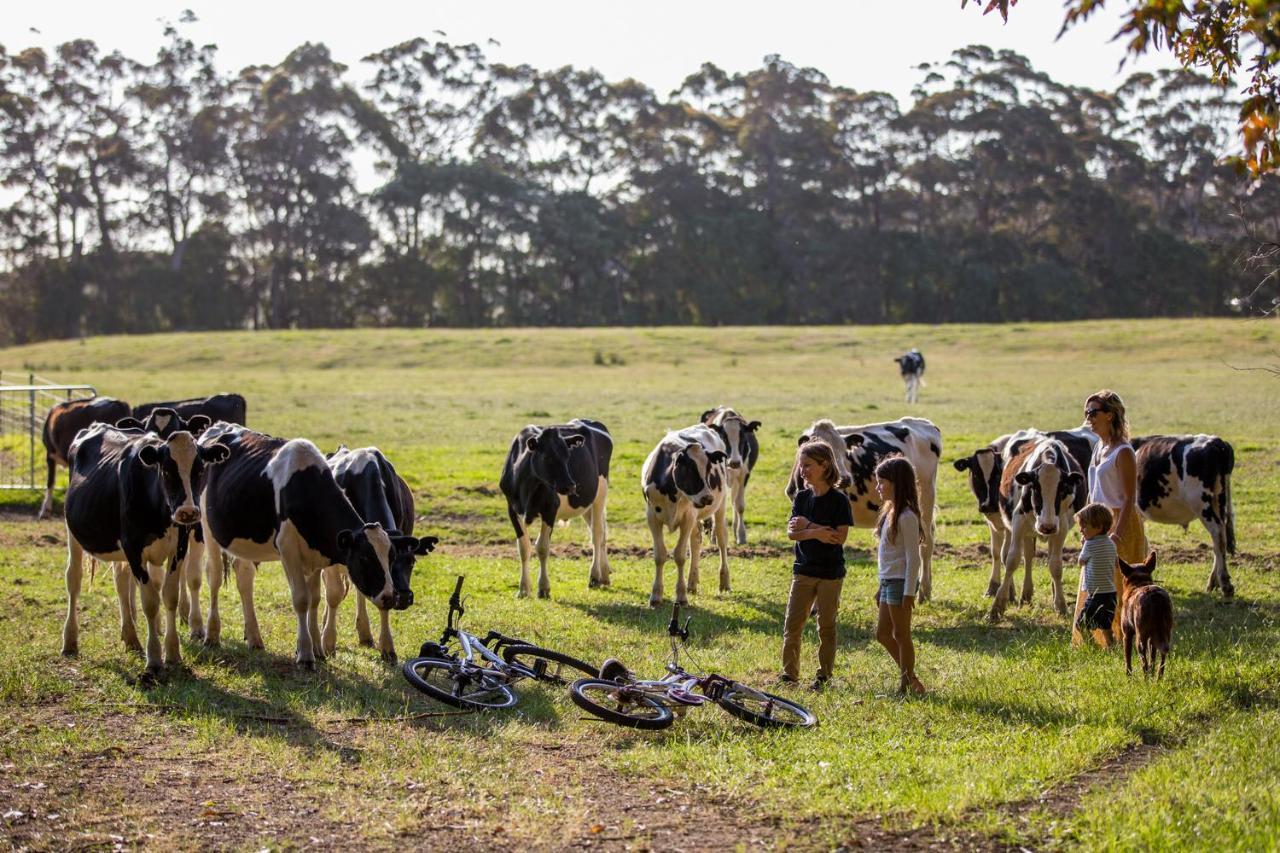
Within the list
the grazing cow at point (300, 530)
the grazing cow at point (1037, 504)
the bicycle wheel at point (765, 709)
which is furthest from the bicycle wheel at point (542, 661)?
the grazing cow at point (1037, 504)

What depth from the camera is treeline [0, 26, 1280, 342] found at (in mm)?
77625

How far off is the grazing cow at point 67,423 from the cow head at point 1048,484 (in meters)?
13.0

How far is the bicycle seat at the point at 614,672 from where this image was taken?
9109 millimetres

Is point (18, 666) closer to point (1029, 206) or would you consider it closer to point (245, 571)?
point (245, 571)

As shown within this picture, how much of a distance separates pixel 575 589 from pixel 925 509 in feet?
12.8

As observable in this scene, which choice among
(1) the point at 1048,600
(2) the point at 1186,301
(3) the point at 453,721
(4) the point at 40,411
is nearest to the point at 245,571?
(3) the point at 453,721

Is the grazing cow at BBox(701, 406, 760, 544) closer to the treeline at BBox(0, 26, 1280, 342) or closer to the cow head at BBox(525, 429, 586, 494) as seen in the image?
the cow head at BBox(525, 429, 586, 494)

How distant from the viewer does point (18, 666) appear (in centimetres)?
1065

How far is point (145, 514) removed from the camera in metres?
10.6

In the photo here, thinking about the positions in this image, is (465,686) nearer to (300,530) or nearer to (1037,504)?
(300,530)

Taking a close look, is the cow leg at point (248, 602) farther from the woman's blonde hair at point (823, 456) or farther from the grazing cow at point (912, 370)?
the grazing cow at point (912, 370)

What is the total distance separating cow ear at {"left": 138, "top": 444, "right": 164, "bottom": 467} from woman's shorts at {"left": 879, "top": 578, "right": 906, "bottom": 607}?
216 inches

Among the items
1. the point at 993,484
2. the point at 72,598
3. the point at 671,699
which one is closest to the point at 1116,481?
the point at 993,484

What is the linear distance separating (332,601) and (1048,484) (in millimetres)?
6482
